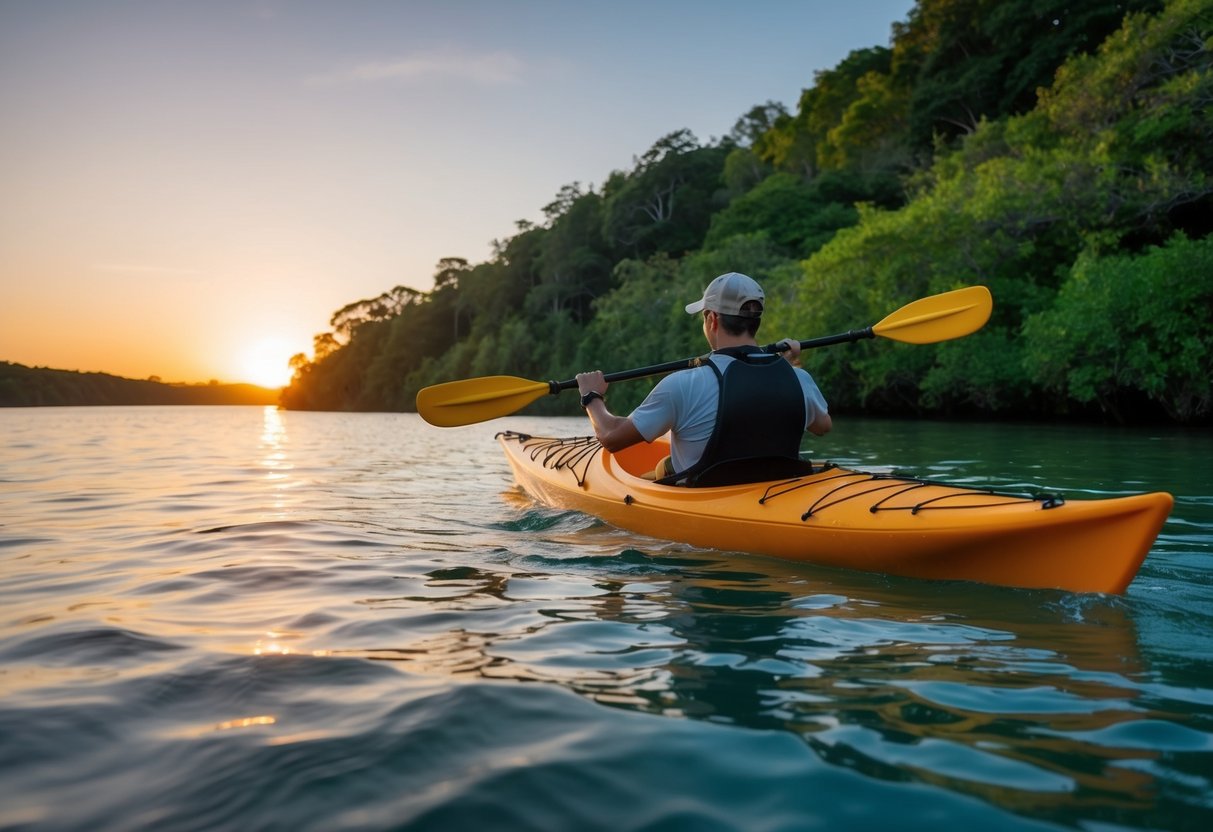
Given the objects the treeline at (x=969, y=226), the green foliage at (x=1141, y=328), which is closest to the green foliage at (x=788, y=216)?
the treeline at (x=969, y=226)

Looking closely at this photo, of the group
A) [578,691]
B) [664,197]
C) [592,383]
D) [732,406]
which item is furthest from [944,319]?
[664,197]

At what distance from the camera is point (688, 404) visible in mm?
3859

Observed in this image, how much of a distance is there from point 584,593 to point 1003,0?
3302 centimetres

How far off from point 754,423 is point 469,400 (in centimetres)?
196

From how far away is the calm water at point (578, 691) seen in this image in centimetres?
153

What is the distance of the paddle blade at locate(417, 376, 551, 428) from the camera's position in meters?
5.09

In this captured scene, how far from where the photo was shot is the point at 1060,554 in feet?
9.84

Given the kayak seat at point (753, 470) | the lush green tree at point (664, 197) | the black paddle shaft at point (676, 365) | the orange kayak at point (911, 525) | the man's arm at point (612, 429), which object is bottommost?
the orange kayak at point (911, 525)

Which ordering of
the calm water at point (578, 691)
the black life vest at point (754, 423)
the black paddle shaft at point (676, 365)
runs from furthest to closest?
1. the black paddle shaft at point (676, 365)
2. the black life vest at point (754, 423)
3. the calm water at point (578, 691)

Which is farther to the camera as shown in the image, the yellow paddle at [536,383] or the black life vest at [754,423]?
the yellow paddle at [536,383]

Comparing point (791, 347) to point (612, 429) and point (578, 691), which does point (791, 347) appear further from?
point (578, 691)

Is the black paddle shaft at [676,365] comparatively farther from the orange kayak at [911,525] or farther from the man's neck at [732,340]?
the orange kayak at [911,525]

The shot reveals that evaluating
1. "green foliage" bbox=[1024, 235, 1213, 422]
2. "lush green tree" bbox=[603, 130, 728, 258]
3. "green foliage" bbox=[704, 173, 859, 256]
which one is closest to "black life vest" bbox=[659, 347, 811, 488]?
"green foliage" bbox=[1024, 235, 1213, 422]

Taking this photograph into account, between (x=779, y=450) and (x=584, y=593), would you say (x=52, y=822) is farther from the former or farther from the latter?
(x=779, y=450)
